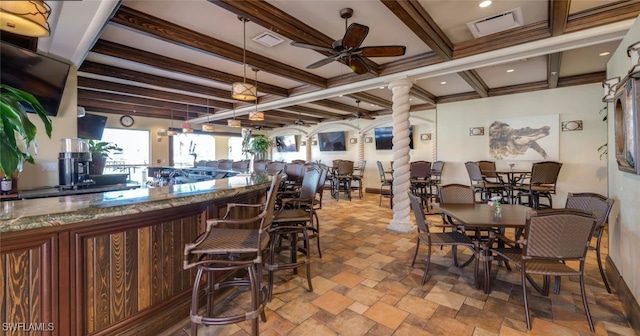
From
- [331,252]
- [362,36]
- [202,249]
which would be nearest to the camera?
[202,249]

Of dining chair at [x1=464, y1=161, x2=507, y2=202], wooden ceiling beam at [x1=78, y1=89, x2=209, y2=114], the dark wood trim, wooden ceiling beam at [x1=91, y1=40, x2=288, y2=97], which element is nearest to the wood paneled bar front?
wooden ceiling beam at [x1=91, y1=40, x2=288, y2=97]

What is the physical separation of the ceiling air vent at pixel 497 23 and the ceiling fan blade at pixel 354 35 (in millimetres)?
1532

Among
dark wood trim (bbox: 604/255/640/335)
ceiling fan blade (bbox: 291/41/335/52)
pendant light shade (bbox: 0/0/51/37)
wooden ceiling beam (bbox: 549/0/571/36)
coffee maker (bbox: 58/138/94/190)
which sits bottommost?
dark wood trim (bbox: 604/255/640/335)

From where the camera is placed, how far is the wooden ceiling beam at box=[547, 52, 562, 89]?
3.86m

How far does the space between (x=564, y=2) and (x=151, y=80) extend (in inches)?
246

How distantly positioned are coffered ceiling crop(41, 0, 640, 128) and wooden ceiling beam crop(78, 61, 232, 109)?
2 centimetres

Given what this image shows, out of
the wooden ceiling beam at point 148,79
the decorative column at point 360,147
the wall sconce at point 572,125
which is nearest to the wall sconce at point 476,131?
the wall sconce at point 572,125

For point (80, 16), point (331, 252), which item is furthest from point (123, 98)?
point (331, 252)

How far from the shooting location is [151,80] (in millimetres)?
5129

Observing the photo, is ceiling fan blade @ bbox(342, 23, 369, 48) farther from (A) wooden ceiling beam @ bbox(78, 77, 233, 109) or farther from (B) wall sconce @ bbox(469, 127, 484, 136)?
(A) wooden ceiling beam @ bbox(78, 77, 233, 109)

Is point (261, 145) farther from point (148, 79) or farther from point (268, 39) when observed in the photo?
point (268, 39)

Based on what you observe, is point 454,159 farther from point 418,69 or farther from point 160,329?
Answer: point 160,329

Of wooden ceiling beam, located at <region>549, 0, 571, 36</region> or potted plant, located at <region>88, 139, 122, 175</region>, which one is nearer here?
wooden ceiling beam, located at <region>549, 0, 571, 36</region>

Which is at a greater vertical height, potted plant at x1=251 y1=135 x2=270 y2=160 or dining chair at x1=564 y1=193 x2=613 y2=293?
potted plant at x1=251 y1=135 x2=270 y2=160
